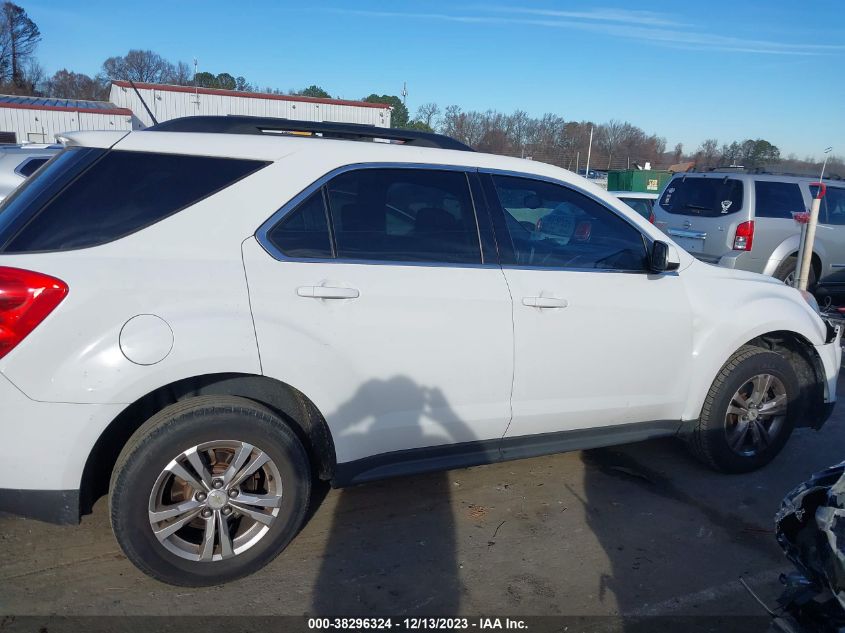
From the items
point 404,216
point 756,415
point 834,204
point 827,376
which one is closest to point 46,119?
point 834,204

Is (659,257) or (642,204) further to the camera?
(642,204)

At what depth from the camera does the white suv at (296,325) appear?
2580 mm

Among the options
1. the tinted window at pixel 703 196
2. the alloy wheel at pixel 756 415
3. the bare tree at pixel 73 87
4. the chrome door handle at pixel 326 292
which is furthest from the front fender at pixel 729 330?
the bare tree at pixel 73 87

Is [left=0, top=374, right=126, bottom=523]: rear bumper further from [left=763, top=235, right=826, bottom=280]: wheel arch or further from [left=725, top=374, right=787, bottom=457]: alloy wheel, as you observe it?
[left=763, top=235, right=826, bottom=280]: wheel arch

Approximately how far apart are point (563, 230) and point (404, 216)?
A: 0.97 m

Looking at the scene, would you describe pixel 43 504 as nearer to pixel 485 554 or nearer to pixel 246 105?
pixel 485 554

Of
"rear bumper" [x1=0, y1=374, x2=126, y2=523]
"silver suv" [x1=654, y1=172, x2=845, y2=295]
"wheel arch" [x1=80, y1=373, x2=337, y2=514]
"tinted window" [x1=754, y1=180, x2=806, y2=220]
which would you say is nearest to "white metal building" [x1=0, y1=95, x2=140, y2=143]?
"silver suv" [x1=654, y1=172, x2=845, y2=295]

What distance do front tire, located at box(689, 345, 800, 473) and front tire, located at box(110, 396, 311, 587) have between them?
2494 millimetres

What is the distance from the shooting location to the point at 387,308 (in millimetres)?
3025

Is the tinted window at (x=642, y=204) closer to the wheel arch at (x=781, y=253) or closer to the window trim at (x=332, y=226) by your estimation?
the wheel arch at (x=781, y=253)

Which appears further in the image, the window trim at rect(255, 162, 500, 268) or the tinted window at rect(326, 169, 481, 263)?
the tinted window at rect(326, 169, 481, 263)

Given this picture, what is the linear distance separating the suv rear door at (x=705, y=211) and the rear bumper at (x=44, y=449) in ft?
25.3

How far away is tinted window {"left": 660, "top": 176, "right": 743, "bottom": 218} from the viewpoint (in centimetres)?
899

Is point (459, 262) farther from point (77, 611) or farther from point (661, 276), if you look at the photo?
point (77, 611)
